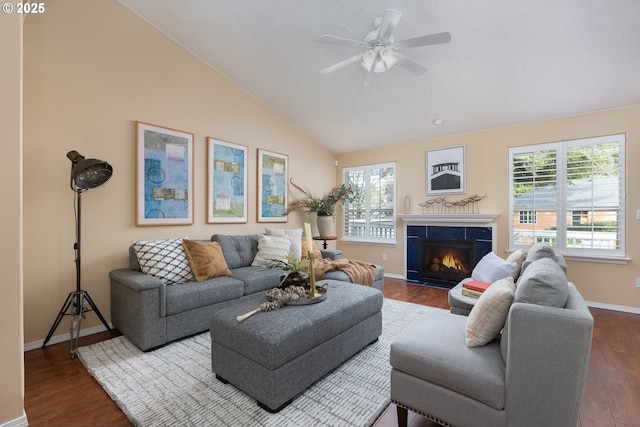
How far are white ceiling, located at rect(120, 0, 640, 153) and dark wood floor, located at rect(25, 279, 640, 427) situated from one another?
276 centimetres

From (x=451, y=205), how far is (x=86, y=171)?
4.80 m

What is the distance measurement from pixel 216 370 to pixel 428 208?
418 cm

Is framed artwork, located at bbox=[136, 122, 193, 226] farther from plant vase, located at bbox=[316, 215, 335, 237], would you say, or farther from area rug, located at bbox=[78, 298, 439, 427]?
plant vase, located at bbox=[316, 215, 335, 237]

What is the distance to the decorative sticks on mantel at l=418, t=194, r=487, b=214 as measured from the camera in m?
4.65

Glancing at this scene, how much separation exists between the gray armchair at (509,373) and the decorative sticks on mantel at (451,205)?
127 inches

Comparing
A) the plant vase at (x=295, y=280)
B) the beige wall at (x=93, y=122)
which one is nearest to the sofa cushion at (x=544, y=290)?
the plant vase at (x=295, y=280)

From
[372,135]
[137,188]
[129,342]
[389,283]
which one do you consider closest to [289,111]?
[372,135]

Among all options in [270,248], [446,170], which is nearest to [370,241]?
[446,170]

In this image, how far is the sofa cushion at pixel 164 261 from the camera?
287 centimetres

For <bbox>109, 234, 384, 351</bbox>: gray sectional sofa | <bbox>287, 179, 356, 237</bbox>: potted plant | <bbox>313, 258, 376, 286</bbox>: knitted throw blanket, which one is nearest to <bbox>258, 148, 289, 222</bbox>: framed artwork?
<bbox>287, 179, 356, 237</bbox>: potted plant

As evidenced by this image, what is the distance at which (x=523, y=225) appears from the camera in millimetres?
4242

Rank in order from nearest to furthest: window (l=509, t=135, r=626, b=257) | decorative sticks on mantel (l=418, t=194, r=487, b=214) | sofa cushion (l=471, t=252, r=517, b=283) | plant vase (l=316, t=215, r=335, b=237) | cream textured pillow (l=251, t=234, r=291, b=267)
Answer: sofa cushion (l=471, t=252, r=517, b=283), window (l=509, t=135, r=626, b=257), cream textured pillow (l=251, t=234, r=291, b=267), decorative sticks on mantel (l=418, t=194, r=487, b=214), plant vase (l=316, t=215, r=335, b=237)

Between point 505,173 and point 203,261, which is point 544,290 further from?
point 505,173

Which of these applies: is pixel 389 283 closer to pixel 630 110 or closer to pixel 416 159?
pixel 416 159
